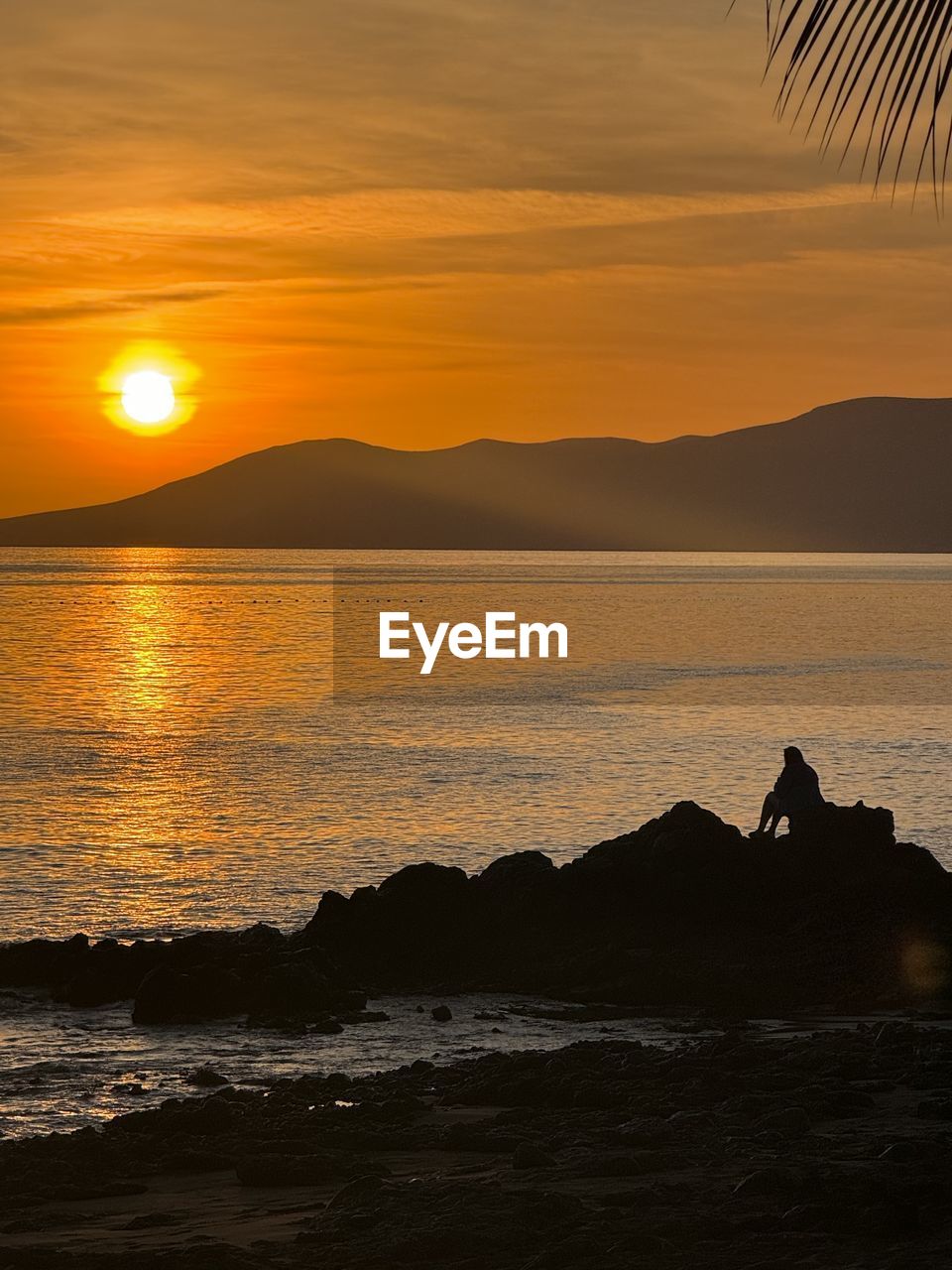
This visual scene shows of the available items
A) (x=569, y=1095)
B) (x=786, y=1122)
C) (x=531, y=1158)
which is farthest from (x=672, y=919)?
(x=531, y=1158)

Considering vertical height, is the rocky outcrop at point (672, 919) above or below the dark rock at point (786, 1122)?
above

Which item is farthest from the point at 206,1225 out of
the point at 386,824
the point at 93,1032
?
the point at 386,824

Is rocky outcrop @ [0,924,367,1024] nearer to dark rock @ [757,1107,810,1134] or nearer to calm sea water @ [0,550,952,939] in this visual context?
calm sea water @ [0,550,952,939]

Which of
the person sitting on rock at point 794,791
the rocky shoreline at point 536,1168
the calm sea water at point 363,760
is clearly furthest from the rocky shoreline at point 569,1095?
the calm sea water at point 363,760

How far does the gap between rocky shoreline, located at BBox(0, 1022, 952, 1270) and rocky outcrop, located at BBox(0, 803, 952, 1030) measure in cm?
319

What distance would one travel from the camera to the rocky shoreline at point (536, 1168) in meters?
8.03

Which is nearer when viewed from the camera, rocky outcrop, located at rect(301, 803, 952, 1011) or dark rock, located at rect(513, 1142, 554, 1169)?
dark rock, located at rect(513, 1142, 554, 1169)

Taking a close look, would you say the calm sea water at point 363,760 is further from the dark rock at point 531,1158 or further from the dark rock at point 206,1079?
the dark rock at point 531,1158

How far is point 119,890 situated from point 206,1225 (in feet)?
50.2

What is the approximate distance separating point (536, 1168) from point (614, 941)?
8.30 m

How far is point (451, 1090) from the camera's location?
1218 centimetres

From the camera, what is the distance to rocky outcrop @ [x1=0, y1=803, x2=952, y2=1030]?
16188mm

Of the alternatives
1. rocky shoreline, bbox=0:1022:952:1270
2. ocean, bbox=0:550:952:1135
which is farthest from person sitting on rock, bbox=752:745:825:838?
rocky shoreline, bbox=0:1022:952:1270

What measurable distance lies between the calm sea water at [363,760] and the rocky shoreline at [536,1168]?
387 inches
